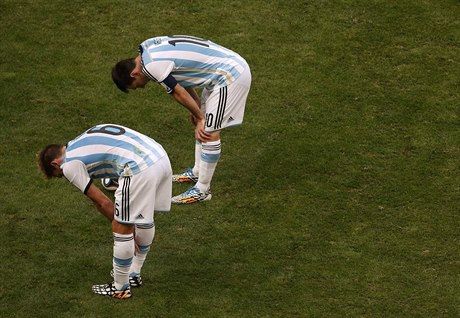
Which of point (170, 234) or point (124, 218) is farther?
point (170, 234)

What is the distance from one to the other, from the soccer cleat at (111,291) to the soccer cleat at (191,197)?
174 centimetres

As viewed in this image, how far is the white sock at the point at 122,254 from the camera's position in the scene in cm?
963

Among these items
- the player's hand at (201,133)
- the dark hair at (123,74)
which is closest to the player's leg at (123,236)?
the dark hair at (123,74)

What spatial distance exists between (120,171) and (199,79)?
2068mm

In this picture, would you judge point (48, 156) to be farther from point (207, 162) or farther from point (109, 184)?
point (207, 162)

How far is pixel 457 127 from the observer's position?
502 inches

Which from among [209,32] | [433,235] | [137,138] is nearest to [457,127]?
[433,235]

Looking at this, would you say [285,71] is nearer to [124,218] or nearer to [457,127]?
[457,127]

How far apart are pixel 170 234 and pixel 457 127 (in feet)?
13.3

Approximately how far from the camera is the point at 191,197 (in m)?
11.5

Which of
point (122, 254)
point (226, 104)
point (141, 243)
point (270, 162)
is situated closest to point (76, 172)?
point (122, 254)

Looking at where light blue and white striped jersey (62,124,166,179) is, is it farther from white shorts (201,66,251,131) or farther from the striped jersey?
white shorts (201,66,251,131)

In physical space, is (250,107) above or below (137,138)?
below

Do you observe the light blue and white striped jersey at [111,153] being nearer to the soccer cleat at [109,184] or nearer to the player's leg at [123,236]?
the player's leg at [123,236]
